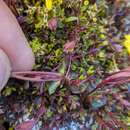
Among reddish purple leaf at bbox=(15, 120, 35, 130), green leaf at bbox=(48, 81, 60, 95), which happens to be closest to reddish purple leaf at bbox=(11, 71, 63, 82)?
green leaf at bbox=(48, 81, 60, 95)

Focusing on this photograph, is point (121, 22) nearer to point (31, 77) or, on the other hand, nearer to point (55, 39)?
point (55, 39)

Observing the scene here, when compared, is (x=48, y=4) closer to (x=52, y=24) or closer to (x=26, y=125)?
(x=52, y=24)

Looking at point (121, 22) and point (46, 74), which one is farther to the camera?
point (121, 22)

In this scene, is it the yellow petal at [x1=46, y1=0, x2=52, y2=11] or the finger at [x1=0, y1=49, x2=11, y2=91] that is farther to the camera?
the yellow petal at [x1=46, y1=0, x2=52, y2=11]

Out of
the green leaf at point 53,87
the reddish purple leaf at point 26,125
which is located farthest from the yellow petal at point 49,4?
the reddish purple leaf at point 26,125

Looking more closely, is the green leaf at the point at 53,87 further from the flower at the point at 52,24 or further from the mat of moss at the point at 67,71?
the flower at the point at 52,24

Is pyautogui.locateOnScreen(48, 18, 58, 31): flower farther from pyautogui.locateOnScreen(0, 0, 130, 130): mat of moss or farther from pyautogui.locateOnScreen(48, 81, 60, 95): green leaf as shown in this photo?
pyautogui.locateOnScreen(48, 81, 60, 95): green leaf

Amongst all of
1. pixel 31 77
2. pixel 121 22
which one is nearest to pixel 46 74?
pixel 31 77
